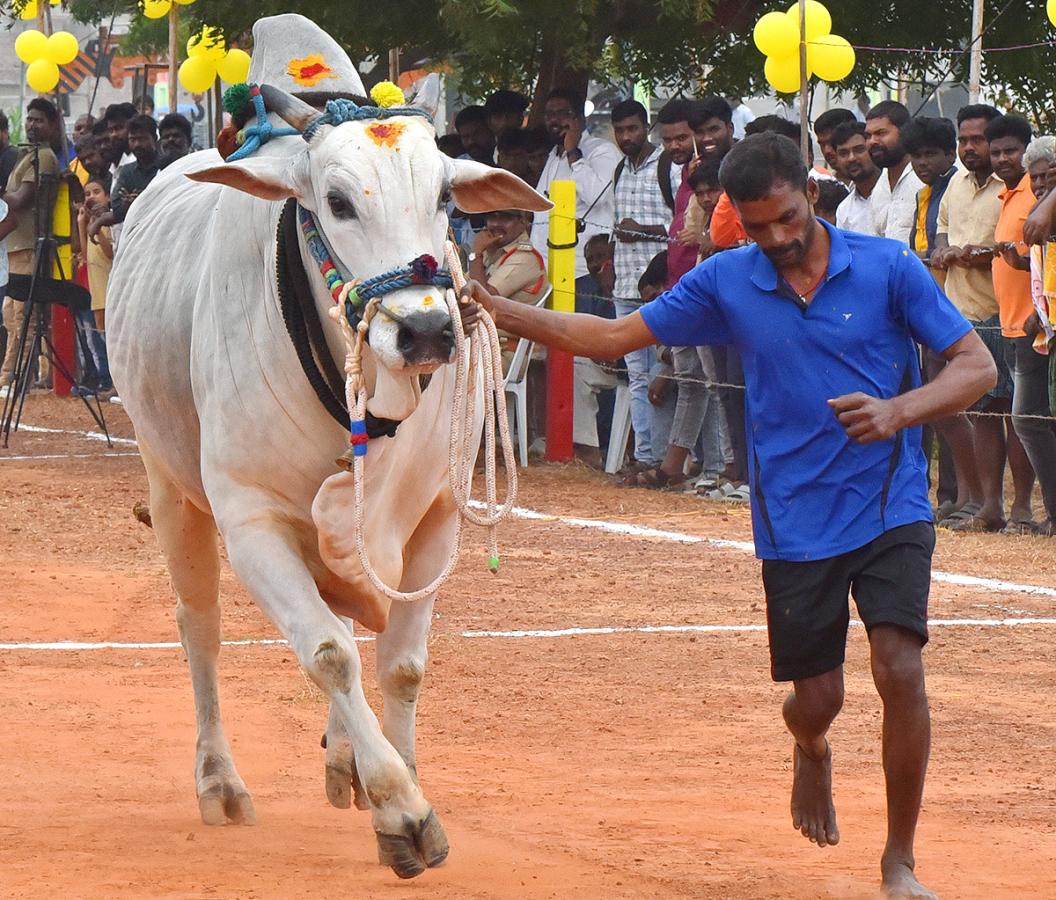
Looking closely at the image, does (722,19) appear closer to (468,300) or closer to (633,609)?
(633,609)

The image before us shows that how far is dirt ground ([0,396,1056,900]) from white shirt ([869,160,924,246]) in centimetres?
185

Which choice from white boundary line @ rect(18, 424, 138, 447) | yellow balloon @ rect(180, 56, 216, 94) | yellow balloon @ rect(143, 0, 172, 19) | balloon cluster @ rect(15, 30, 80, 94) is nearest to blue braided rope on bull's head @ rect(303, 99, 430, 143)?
yellow balloon @ rect(143, 0, 172, 19)

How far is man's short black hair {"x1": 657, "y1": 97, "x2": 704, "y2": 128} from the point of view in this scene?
11906mm

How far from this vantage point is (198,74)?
675 inches

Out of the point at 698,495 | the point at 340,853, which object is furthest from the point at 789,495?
the point at 698,495

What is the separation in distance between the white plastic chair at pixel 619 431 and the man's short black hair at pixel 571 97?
87.9 inches

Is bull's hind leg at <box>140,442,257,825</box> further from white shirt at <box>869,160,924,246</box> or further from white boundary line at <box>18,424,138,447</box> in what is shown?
white boundary line at <box>18,424,138,447</box>

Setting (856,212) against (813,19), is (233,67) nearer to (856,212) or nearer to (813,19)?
(813,19)

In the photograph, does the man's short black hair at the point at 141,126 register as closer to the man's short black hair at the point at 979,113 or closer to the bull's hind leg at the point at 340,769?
the man's short black hair at the point at 979,113

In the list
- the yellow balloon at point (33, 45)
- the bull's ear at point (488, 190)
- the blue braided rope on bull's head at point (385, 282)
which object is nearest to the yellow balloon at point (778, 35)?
the bull's ear at point (488, 190)

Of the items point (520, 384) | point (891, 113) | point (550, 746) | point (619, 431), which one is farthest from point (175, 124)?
point (550, 746)

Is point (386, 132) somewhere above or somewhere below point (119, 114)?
above

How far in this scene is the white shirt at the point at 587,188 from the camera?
44.0ft

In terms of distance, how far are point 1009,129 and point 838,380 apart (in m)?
5.88
